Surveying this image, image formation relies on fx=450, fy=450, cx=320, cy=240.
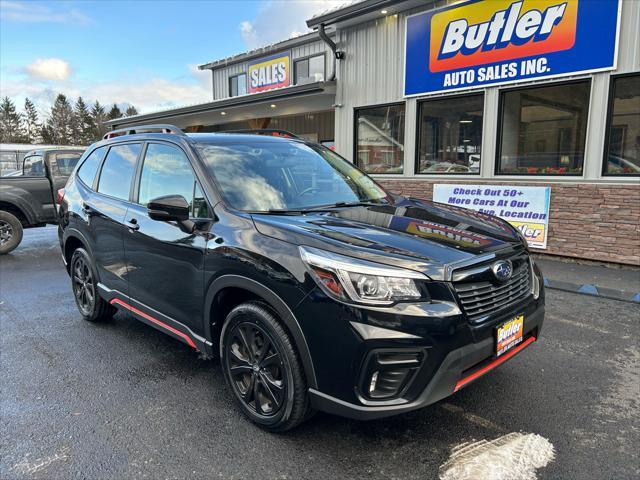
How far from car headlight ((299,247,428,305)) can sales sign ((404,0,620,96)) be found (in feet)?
20.5

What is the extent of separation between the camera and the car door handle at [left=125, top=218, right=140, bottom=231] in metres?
3.49

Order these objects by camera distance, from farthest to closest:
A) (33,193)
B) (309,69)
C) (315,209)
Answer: (309,69) → (33,193) → (315,209)

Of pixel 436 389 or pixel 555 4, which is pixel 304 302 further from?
pixel 555 4

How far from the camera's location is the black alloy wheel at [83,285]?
441 cm

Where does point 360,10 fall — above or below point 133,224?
above

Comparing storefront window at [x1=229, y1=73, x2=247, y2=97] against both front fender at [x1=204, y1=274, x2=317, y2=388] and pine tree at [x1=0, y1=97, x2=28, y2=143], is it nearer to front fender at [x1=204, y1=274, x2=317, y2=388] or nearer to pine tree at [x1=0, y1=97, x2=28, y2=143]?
front fender at [x1=204, y1=274, x2=317, y2=388]

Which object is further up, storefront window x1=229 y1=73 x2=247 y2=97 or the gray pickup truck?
storefront window x1=229 y1=73 x2=247 y2=97

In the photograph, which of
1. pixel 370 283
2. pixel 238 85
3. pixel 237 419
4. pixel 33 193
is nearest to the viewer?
pixel 370 283

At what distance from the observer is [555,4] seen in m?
6.88

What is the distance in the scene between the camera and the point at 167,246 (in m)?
3.15

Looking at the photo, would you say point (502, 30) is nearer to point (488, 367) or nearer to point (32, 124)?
point (488, 367)

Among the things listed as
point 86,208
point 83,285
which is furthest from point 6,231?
point 86,208

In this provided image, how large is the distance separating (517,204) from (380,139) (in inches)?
134

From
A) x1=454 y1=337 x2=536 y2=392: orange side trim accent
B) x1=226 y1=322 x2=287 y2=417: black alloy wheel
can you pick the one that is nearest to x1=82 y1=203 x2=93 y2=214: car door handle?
x1=226 y1=322 x2=287 y2=417: black alloy wheel
